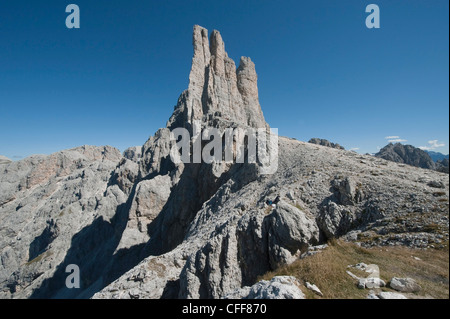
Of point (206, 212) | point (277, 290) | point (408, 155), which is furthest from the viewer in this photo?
point (408, 155)

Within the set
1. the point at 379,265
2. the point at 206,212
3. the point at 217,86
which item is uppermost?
the point at 217,86

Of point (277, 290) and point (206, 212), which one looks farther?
point (206, 212)

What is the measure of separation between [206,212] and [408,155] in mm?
191402

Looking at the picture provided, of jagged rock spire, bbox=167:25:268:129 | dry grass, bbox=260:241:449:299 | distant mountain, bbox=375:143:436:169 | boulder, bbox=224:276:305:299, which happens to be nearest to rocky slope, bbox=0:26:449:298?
boulder, bbox=224:276:305:299

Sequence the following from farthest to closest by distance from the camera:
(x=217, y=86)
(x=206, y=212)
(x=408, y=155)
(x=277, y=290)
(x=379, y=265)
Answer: (x=408, y=155) < (x=217, y=86) < (x=206, y=212) < (x=379, y=265) < (x=277, y=290)

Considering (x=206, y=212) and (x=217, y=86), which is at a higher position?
(x=217, y=86)

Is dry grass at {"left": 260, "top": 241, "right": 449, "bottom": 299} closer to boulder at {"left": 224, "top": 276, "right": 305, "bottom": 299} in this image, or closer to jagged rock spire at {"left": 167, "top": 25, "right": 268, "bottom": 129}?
boulder at {"left": 224, "top": 276, "right": 305, "bottom": 299}

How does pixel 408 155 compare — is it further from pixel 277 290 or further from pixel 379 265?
pixel 277 290

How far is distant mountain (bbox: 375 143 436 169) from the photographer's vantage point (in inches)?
5630

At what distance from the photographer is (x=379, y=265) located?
465 inches

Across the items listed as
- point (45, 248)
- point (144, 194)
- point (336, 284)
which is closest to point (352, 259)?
point (336, 284)

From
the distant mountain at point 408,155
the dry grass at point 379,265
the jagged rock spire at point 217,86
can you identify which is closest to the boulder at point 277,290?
the dry grass at point 379,265

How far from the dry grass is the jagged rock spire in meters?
63.4

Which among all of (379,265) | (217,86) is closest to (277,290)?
(379,265)
